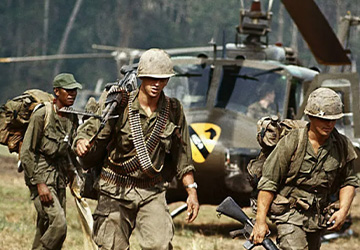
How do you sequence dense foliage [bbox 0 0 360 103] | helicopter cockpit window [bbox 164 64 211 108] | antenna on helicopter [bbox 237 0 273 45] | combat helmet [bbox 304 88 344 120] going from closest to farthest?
combat helmet [bbox 304 88 344 120]
helicopter cockpit window [bbox 164 64 211 108]
antenna on helicopter [bbox 237 0 273 45]
dense foliage [bbox 0 0 360 103]

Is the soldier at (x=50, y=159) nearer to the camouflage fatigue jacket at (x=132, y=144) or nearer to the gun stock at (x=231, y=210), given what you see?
the camouflage fatigue jacket at (x=132, y=144)

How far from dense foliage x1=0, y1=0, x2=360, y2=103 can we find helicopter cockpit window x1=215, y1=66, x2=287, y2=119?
1724 inches

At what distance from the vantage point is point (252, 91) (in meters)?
12.4

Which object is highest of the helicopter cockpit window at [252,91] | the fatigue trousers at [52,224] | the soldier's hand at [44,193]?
the helicopter cockpit window at [252,91]

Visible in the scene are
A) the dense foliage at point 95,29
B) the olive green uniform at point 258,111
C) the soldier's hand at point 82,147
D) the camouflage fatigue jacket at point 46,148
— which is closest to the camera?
the soldier's hand at point 82,147

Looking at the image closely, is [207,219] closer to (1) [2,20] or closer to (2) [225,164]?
(2) [225,164]

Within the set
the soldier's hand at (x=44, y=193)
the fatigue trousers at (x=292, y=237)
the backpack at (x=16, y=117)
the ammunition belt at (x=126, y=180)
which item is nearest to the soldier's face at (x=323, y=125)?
the fatigue trousers at (x=292, y=237)

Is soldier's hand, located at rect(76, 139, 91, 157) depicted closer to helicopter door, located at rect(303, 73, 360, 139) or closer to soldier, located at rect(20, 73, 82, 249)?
soldier, located at rect(20, 73, 82, 249)

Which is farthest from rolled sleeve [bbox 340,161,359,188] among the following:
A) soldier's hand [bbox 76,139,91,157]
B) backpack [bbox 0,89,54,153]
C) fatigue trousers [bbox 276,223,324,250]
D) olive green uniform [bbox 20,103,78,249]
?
backpack [bbox 0,89,54,153]

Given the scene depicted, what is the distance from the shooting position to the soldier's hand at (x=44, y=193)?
8.10 meters

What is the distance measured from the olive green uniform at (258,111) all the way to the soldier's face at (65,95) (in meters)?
4.34

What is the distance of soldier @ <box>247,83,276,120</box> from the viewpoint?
40.0ft

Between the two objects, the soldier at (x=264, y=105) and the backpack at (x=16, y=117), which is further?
the soldier at (x=264, y=105)

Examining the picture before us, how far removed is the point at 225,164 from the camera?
446 inches
